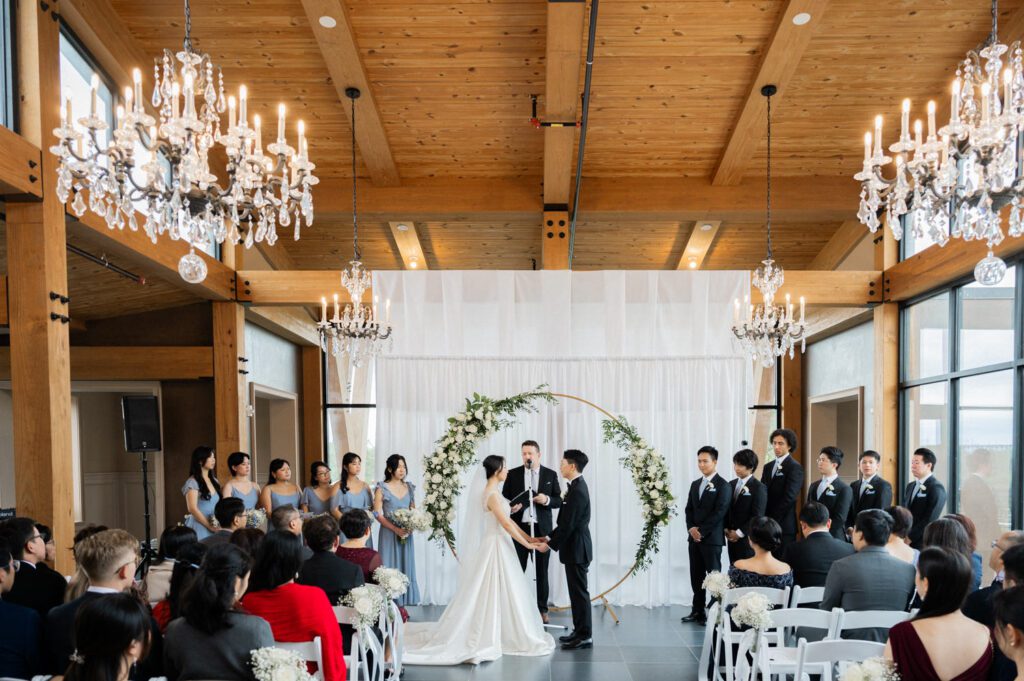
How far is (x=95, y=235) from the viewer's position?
6.00 m

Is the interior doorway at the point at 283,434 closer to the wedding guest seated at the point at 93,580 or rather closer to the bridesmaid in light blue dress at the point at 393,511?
the bridesmaid in light blue dress at the point at 393,511

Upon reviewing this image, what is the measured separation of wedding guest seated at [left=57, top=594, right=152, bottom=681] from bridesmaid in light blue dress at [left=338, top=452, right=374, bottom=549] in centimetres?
493

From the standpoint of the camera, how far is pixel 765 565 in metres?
4.65

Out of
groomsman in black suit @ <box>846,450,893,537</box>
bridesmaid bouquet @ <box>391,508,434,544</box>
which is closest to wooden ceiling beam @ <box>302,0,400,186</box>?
bridesmaid bouquet @ <box>391,508,434,544</box>

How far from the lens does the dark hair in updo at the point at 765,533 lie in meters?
4.60

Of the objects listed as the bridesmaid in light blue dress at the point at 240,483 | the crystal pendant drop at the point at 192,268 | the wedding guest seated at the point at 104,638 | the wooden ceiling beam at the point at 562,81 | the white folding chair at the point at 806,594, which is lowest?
the white folding chair at the point at 806,594

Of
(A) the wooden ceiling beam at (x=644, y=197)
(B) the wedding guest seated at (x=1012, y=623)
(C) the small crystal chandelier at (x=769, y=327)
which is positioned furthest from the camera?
(A) the wooden ceiling beam at (x=644, y=197)

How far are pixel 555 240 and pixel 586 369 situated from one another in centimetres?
187

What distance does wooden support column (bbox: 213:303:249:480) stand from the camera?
8.85 metres

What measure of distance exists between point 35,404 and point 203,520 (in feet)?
6.78

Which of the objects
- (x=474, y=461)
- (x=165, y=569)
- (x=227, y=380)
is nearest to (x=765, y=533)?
(x=474, y=461)

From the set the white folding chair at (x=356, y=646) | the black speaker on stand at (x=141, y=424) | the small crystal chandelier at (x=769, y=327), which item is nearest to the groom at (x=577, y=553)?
the white folding chair at (x=356, y=646)

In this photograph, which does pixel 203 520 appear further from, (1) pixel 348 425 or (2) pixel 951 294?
(2) pixel 951 294

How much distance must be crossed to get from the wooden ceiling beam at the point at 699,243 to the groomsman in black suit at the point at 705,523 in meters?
4.42
